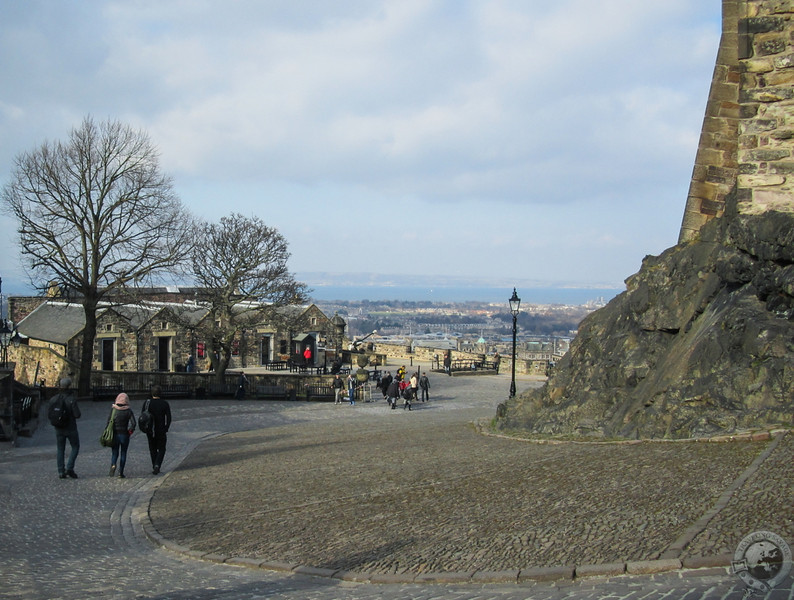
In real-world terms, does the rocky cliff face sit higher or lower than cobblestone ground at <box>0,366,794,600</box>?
higher

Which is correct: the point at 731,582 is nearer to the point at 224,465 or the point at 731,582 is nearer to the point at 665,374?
the point at 665,374

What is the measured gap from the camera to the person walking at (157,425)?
42.4 ft

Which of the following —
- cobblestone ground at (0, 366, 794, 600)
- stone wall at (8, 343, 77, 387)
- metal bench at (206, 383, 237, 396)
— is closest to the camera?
cobblestone ground at (0, 366, 794, 600)

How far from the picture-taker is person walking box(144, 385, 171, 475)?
12930 millimetres

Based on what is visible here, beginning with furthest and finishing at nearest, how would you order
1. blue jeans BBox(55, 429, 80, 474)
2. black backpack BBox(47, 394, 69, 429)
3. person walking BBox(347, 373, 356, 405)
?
1. person walking BBox(347, 373, 356, 405)
2. blue jeans BBox(55, 429, 80, 474)
3. black backpack BBox(47, 394, 69, 429)

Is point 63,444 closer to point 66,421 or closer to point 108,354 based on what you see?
point 66,421

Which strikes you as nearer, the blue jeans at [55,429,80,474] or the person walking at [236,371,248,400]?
the blue jeans at [55,429,80,474]

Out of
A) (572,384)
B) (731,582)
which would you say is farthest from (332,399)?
(731,582)

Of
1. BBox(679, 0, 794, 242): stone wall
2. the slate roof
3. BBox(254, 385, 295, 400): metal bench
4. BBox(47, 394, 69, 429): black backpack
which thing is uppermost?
BBox(679, 0, 794, 242): stone wall

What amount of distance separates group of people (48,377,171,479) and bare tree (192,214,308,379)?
20.8 m

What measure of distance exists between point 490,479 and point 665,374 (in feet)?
15.6

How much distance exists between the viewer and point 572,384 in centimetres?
1639

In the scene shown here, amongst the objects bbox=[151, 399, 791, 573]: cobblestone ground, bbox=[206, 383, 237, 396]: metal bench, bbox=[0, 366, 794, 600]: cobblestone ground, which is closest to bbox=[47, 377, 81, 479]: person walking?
bbox=[0, 366, 794, 600]: cobblestone ground

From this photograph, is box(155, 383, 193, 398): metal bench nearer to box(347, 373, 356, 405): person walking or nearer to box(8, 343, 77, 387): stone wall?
box(8, 343, 77, 387): stone wall
